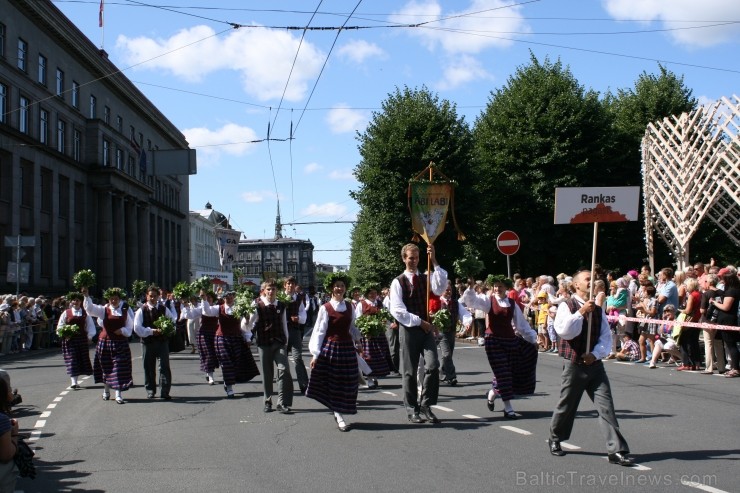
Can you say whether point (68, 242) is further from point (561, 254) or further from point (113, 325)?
point (113, 325)

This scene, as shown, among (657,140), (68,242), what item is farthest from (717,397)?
(68,242)

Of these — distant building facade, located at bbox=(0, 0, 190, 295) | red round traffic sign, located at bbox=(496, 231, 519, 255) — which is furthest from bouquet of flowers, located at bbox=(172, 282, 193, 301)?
distant building facade, located at bbox=(0, 0, 190, 295)

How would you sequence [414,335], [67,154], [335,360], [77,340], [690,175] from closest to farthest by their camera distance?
[414,335], [335,360], [77,340], [690,175], [67,154]

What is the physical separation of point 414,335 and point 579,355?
2.74m

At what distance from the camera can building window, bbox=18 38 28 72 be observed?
4078 cm

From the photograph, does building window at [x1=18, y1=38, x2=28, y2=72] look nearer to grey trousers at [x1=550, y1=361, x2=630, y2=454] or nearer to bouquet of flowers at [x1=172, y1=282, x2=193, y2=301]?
bouquet of flowers at [x1=172, y1=282, x2=193, y2=301]

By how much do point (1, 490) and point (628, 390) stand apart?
10403 millimetres

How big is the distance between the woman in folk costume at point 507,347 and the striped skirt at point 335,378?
1.70m

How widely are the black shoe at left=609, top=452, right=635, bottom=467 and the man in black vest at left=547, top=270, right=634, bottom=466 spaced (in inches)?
14.6

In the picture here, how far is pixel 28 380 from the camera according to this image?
17.3 metres

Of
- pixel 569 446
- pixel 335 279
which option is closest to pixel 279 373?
pixel 335 279

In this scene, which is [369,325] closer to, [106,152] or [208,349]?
[208,349]

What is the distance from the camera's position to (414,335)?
1020 cm

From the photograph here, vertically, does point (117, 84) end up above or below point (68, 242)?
above
